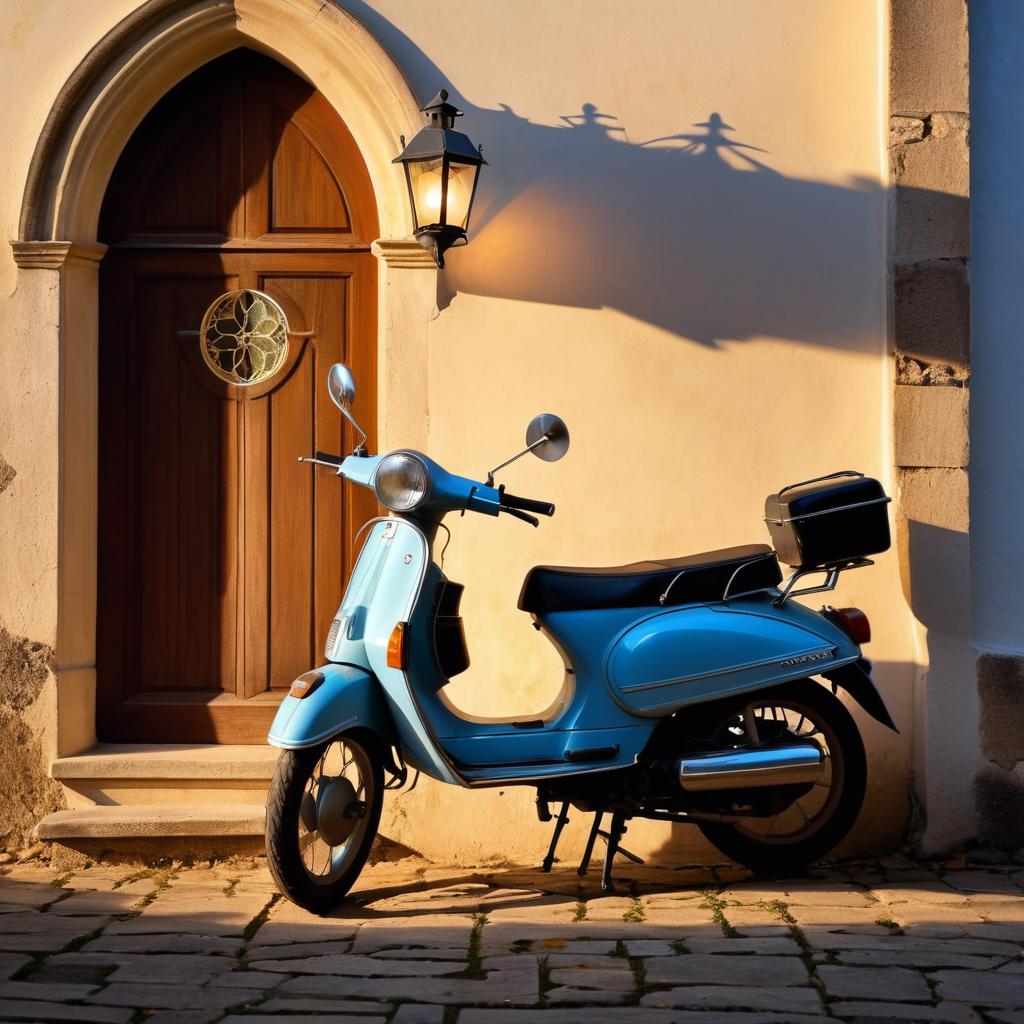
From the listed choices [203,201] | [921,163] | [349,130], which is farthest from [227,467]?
[921,163]

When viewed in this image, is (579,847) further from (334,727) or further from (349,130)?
(349,130)

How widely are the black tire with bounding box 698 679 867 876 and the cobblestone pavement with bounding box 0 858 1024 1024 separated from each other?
3.9 inches

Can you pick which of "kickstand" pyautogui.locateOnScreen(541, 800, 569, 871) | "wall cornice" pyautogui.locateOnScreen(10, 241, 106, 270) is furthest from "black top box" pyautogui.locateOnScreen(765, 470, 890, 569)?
"wall cornice" pyautogui.locateOnScreen(10, 241, 106, 270)

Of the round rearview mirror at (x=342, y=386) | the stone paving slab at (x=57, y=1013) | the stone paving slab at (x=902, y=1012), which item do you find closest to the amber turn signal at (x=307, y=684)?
the round rearview mirror at (x=342, y=386)

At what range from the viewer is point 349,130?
527 cm

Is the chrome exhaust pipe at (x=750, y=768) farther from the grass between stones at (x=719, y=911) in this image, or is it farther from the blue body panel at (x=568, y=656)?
the grass between stones at (x=719, y=911)

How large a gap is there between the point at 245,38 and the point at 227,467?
1679 millimetres

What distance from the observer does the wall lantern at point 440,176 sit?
4707mm

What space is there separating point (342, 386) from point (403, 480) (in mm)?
446

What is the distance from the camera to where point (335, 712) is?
13.2ft

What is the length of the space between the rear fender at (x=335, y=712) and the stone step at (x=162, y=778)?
991mm

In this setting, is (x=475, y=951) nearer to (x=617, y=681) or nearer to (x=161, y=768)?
(x=617, y=681)

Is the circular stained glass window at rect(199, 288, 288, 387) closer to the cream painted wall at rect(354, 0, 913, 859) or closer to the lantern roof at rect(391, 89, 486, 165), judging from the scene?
the cream painted wall at rect(354, 0, 913, 859)

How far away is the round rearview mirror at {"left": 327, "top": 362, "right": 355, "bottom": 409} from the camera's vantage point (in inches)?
172
